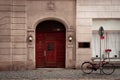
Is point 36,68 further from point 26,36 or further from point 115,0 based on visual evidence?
point 115,0

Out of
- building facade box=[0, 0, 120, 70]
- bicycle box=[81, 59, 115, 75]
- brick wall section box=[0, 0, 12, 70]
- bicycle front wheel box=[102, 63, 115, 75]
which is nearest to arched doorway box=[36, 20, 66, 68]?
building facade box=[0, 0, 120, 70]

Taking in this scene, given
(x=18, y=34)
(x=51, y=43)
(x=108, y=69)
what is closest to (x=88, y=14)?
(x=51, y=43)

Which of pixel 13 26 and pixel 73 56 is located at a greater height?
pixel 13 26

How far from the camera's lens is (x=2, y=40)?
20.9m

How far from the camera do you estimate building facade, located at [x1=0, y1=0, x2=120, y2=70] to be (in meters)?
20.9

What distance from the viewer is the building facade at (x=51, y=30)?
2089cm

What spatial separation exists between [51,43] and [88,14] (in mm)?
3459

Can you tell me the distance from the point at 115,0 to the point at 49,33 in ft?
17.7

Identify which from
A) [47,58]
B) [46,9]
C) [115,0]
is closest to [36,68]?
[47,58]

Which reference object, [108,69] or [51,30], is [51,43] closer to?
[51,30]

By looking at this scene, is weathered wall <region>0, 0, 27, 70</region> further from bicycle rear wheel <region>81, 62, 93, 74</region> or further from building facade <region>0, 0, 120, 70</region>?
bicycle rear wheel <region>81, 62, 93, 74</region>

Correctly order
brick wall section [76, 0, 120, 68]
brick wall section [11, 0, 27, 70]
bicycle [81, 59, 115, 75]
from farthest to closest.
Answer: brick wall section [76, 0, 120, 68]
brick wall section [11, 0, 27, 70]
bicycle [81, 59, 115, 75]

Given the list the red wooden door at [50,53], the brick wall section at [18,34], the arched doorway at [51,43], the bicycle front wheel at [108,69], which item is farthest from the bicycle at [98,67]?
the brick wall section at [18,34]

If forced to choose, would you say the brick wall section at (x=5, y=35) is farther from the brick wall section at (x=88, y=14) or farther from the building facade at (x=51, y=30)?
the brick wall section at (x=88, y=14)
